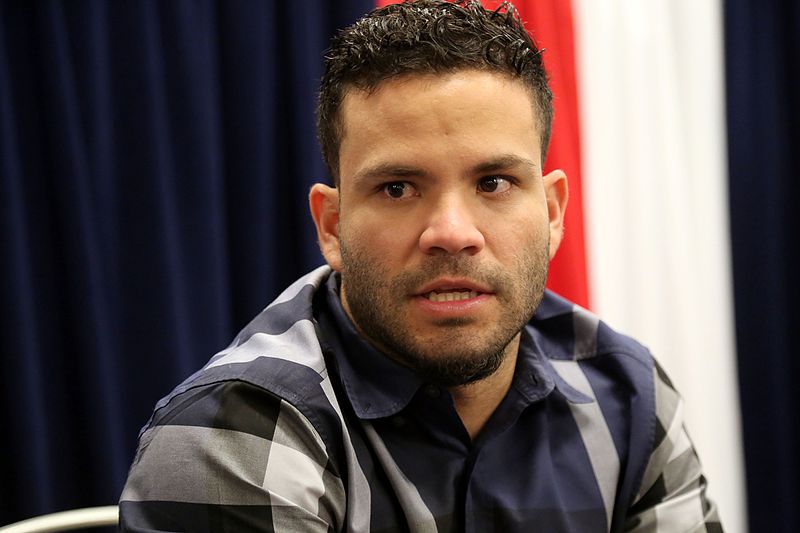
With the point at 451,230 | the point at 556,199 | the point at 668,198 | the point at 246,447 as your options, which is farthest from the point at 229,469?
the point at 668,198

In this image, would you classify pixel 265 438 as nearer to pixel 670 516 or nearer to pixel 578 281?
pixel 670 516

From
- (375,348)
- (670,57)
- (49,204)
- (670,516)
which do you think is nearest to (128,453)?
(49,204)

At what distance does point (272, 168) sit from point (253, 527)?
1.03 meters

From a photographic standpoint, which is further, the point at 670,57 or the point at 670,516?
the point at 670,57

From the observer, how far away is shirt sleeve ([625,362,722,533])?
1.18m

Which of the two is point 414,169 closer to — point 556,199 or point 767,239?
point 556,199

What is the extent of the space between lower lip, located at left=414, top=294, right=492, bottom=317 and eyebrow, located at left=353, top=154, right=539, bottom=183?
159mm

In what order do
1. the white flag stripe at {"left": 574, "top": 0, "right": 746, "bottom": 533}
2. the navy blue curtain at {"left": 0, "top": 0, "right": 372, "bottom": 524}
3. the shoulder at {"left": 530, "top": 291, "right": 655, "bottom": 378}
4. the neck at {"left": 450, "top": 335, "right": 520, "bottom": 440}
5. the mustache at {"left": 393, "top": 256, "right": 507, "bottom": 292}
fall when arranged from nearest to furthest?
the mustache at {"left": 393, "top": 256, "right": 507, "bottom": 292} → the neck at {"left": 450, "top": 335, "right": 520, "bottom": 440} → the shoulder at {"left": 530, "top": 291, "right": 655, "bottom": 378} → the navy blue curtain at {"left": 0, "top": 0, "right": 372, "bottom": 524} → the white flag stripe at {"left": 574, "top": 0, "right": 746, "bottom": 533}

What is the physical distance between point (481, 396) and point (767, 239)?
55.5 inches

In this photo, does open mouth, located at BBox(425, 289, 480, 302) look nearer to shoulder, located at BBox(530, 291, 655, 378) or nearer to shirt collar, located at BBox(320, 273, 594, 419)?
shirt collar, located at BBox(320, 273, 594, 419)

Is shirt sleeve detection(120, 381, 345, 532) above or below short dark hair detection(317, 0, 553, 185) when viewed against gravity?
below

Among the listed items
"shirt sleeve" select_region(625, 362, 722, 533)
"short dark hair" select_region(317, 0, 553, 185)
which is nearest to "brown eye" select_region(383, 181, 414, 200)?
"short dark hair" select_region(317, 0, 553, 185)

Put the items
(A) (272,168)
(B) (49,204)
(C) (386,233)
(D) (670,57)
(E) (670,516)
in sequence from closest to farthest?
(C) (386,233) < (E) (670,516) < (B) (49,204) < (A) (272,168) < (D) (670,57)

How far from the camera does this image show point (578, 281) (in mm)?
2031
